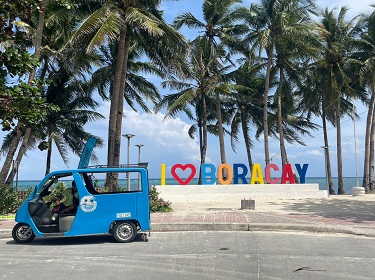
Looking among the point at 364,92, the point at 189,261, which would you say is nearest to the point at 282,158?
the point at 364,92

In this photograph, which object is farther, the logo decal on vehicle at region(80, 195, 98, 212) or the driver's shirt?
the driver's shirt

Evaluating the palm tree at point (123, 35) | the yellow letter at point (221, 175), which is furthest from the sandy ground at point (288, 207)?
the palm tree at point (123, 35)

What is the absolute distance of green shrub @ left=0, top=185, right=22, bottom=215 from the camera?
16000 mm

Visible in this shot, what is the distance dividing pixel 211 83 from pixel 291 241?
21886mm

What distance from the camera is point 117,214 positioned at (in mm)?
9984

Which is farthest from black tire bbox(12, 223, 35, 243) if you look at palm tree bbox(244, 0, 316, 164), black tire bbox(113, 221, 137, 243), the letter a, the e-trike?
palm tree bbox(244, 0, 316, 164)

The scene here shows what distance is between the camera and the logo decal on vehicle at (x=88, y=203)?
9.84 meters

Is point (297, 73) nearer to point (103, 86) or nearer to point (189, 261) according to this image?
point (103, 86)

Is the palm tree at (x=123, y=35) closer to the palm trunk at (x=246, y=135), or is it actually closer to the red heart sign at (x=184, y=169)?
the red heart sign at (x=184, y=169)

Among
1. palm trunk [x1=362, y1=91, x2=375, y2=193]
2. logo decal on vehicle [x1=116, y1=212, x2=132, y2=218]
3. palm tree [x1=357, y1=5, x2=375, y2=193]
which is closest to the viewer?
logo decal on vehicle [x1=116, y1=212, x2=132, y2=218]

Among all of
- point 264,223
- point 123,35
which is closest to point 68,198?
point 264,223

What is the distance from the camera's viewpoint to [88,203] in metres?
9.85

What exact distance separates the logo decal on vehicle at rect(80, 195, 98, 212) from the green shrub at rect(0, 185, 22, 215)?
7.59m

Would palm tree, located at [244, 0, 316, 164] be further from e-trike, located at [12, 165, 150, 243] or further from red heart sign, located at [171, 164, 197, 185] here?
e-trike, located at [12, 165, 150, 243]
